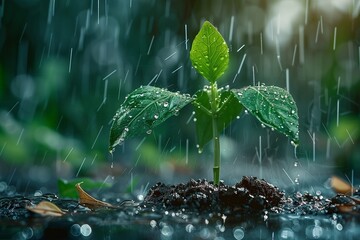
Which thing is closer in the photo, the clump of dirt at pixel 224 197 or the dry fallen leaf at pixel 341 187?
the clump of dirt at pixel 224 197

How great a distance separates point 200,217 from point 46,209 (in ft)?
0.79

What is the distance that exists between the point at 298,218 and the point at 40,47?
2.08 metres

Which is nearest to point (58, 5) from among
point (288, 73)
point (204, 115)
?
point (288, 73)

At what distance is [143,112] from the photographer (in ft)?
3.09

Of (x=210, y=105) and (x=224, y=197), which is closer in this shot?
(x=224, y=197)

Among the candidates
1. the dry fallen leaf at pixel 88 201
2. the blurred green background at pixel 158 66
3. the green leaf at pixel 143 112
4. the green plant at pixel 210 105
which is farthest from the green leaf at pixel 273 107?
the blurred green background at pixel 158 66

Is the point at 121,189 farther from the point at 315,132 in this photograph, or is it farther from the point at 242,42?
the point at 315,132

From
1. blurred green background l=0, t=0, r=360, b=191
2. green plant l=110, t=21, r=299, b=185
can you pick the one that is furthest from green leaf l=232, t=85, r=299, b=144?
blurred green background l=0, t=0, r=360, b=191

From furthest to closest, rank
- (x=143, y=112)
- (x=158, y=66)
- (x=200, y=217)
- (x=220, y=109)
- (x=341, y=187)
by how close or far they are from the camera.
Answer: (x=158, y=66), (x=341, y=187), (x=220, y=109), (x=143, y=112), (x=200, y=217)

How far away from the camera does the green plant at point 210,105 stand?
896 millimetres

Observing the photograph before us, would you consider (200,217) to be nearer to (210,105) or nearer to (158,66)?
(210,105)

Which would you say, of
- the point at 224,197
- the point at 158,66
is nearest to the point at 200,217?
the point at 224,197

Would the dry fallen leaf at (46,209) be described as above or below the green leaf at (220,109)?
below

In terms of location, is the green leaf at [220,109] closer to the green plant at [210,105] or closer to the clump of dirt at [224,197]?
the green plant at [210,105]
